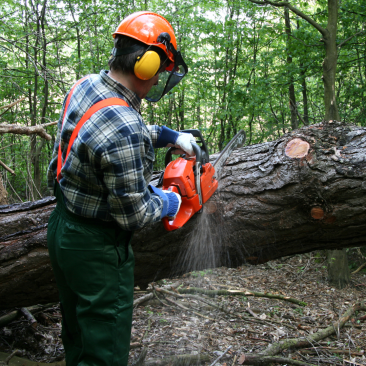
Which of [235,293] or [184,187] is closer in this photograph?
[184,187]

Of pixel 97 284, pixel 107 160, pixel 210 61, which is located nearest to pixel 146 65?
pixel 107 160

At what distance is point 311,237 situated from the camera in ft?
7.42

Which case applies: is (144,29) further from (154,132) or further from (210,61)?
(210,61)

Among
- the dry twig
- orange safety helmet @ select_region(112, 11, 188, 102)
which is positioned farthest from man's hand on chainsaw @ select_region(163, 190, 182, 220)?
the dry twig

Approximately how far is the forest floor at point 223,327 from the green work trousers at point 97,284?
1421mm

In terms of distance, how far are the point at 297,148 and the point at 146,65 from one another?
1.27m

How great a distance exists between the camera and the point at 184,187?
199cm

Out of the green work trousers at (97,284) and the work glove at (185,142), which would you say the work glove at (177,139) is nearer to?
the work glove at (185,142)

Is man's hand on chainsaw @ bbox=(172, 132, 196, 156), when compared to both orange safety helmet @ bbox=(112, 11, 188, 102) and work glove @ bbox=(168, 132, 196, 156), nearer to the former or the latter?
Result: work glove @ bbox=(168, 132, 196, 156)

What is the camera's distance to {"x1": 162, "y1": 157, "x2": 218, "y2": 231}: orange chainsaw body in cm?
198

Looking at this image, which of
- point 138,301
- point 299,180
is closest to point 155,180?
point 299,180

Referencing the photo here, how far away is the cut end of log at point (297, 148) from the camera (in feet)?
6.96

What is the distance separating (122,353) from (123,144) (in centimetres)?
99

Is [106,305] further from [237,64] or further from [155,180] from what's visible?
[237,64]
